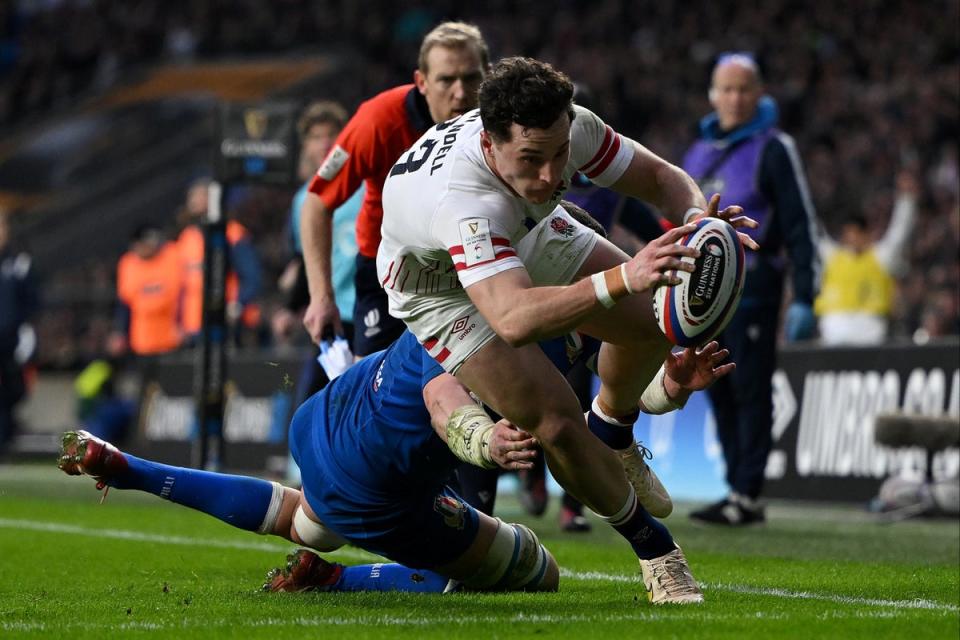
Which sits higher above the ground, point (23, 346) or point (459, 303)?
point (459, 303)

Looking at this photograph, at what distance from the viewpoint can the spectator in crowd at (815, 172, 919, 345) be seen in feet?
44.8

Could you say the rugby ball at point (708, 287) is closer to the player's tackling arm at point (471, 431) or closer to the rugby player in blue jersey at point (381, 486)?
the rugby player in blue jersey at point (381, 486)

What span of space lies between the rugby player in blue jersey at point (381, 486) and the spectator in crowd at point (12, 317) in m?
12.1

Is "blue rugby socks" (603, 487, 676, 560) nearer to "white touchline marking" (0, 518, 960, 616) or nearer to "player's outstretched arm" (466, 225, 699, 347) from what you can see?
"white touchline marking" (0, 518, 960, 616)

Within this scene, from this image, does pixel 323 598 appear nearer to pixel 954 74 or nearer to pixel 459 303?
pixel 459 303

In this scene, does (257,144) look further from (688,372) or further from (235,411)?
(688,372)

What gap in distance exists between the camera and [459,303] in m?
5.55

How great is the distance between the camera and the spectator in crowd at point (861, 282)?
13.7 meters

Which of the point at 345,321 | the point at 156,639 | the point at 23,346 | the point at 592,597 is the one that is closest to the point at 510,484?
the point at 345,321

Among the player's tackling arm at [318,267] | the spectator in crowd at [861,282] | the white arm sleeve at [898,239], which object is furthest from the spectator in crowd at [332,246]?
the white arm sleeve at [898,239]

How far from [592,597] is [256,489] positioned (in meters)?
1.37

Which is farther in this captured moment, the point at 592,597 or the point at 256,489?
the point at 256,489

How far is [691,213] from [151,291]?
11.0m

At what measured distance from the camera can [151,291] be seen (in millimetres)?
16219
